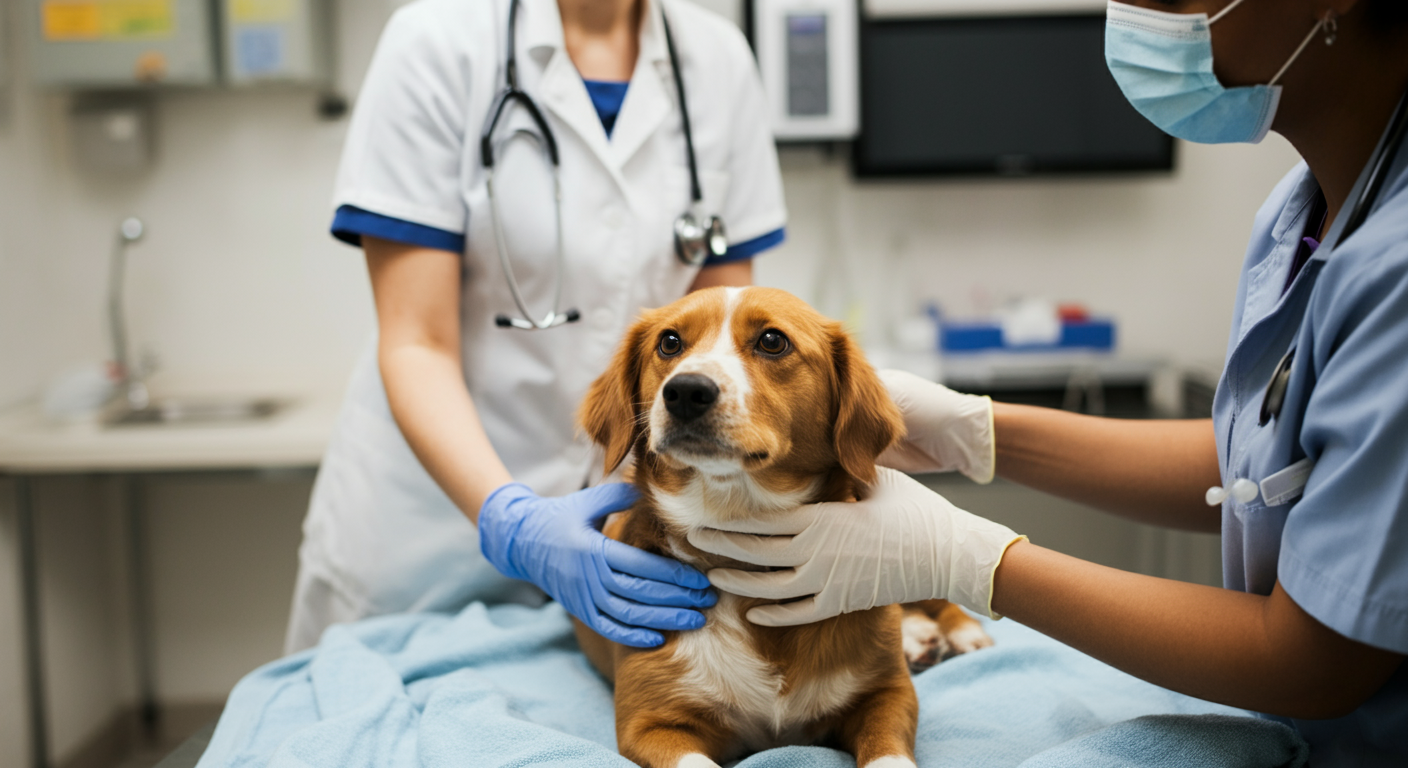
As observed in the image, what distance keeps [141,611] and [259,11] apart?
1945 mm

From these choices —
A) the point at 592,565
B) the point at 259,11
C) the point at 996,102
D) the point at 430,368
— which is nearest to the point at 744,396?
the point at 592,565

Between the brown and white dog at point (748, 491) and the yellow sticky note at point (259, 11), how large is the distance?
83.1 inches

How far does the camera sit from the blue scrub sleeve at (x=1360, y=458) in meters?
0.69

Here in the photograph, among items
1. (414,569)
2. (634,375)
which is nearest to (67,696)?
(414,569)

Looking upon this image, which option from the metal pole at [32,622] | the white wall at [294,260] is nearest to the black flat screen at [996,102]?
the white wall at [294,260]

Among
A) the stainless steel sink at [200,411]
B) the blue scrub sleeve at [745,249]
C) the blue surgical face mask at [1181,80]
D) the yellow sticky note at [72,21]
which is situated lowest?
the stainless steel sink at [200,411]

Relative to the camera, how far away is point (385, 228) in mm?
1297

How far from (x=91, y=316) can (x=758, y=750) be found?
291 centimetres

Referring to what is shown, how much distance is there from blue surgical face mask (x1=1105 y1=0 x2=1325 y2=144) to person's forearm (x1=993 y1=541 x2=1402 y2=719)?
1.49 ft

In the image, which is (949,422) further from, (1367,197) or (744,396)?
(1367,197)

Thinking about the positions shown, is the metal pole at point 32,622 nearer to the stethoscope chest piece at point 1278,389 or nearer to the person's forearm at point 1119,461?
the person's forearm at point 1119,461

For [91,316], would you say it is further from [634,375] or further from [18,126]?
[634,375]

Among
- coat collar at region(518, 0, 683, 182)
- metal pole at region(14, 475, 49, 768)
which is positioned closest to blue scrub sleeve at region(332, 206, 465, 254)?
coat collar at region(518, 0, 683, 182)

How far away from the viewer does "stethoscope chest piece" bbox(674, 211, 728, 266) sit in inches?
56.9
